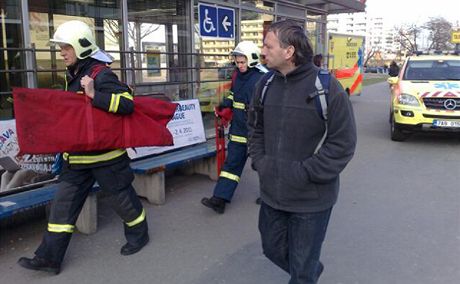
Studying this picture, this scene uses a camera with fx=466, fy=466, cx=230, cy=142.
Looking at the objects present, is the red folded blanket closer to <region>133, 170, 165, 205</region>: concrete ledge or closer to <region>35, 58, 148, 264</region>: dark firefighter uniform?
<region>35, 58, 148, 264</region>: dark firefighter uniform

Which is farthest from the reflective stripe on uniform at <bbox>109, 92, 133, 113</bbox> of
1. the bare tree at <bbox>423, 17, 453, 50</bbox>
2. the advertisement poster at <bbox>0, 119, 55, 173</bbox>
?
the bare tree at <bbox>423, 17, 453, 50</bbox>

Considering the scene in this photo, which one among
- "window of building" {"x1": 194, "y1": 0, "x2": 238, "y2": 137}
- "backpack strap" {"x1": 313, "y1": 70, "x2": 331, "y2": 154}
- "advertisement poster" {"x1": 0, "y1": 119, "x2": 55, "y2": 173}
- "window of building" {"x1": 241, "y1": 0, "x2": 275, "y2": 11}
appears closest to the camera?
"backpack strap" {"x1": 313, "y1": 70, "x2": 331, "y2": 154}

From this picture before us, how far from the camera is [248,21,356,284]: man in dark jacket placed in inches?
99.6

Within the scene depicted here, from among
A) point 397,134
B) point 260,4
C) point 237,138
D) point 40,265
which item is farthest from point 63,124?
point 260,4

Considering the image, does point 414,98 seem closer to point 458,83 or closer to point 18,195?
point 458,83

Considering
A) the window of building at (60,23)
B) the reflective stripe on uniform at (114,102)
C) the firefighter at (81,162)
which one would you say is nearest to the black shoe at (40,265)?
the firefighter at (81,162)

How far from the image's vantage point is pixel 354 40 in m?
16.9

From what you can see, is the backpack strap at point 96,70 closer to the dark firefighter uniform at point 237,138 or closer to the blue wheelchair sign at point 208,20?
the dark firefighter uniform at point 237,138

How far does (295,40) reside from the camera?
253cm

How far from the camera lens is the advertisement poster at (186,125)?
6.23 metres

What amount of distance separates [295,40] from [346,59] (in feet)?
47.1

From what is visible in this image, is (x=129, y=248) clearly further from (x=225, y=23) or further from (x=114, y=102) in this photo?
(x=225, y=23)

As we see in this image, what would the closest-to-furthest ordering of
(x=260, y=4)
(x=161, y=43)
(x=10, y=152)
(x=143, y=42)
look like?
(x=10, y=152) < (x=143, y=42) < (x=161, y=43) < (x=260, y=4)

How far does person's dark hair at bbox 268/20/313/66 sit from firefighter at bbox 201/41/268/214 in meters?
2.43
